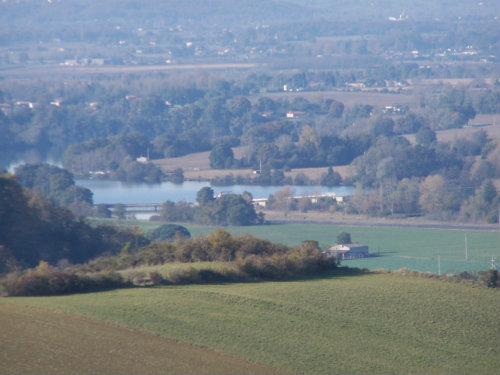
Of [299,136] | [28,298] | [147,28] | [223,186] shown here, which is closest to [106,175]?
[223,186]

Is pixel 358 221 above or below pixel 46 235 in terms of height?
below

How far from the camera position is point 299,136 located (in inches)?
2089

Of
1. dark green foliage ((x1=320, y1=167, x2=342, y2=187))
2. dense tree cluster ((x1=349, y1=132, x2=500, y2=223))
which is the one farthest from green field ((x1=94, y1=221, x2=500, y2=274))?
dark green foliage ((x1=320, y1=167, x2=342, y2=187))

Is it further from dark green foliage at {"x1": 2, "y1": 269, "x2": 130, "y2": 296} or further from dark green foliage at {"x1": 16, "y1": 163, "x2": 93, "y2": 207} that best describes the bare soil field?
dark green foliage at {"x1": 2, "y1": 269, "x2": 130, "y2": 296}

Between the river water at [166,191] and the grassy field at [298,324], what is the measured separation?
24401mm

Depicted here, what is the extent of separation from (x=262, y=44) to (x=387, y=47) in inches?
659

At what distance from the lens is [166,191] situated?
41.3 metres

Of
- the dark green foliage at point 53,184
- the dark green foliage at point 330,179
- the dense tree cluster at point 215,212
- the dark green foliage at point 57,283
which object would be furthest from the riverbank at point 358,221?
the dark green foliage at point 57,283

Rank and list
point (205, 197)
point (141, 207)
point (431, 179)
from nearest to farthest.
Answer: point (205, 197)
point (141, 207)
point (431, 179)

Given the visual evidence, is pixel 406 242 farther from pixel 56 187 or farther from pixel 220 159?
pixel 220 159

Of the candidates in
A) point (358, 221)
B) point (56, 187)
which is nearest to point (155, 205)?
point (56, 187)

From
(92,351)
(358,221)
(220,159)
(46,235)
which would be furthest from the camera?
(220,159)

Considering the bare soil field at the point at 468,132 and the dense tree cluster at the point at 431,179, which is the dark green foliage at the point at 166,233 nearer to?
the dense tree cluster at the point at 431,179

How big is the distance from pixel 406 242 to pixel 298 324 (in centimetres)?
1716
